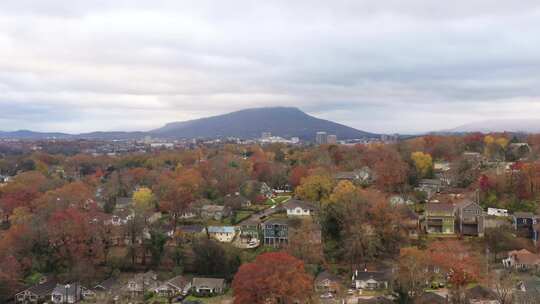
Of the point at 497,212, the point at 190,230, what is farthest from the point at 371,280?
the point at 190,230

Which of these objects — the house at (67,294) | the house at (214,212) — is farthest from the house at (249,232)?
the house at (67,294)

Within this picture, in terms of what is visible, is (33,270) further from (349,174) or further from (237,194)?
(349,174)

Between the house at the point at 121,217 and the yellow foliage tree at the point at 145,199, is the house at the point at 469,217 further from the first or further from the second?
the house at the point at 121,217

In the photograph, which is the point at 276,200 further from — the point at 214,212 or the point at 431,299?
the point at 431,299

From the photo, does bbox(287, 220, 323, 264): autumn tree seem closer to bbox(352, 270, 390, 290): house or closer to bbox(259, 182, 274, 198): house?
bbox(352, 270, 390, 290): house

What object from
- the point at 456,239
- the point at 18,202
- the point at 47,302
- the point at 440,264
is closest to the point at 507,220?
the point at 456,239

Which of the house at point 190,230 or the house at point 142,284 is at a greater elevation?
the house at point 190,230

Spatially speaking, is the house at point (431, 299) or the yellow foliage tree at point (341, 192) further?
the yellow foliage tree at point (341, 192)

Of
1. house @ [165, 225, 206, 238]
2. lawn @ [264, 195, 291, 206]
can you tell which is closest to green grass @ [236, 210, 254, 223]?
lawn @ [264, 195, 291, 206]
